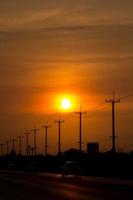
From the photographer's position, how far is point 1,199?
1439 inches

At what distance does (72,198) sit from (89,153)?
12026 cm

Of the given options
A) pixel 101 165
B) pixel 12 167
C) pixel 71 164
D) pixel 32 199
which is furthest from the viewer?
pixel 12 167

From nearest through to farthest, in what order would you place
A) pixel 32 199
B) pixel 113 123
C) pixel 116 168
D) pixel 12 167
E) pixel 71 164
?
1. pixel 32 199
2. pixel 71 164
3. pixel 113 123
4. pixel 116 168
5. pixel 12 167

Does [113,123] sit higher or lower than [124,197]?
higher

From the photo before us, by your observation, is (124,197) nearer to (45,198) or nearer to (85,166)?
(45,198)

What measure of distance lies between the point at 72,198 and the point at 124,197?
2.96 meters

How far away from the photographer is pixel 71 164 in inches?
3233

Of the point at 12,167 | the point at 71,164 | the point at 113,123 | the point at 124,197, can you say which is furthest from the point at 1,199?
the point at 12,167

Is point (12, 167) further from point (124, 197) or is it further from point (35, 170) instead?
point (124, 197)

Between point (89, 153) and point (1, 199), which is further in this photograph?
point (89, 153)

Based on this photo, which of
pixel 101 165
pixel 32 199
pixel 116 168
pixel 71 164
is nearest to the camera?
pixel 32 199

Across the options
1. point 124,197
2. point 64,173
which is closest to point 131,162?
point 64,173

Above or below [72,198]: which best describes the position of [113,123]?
above

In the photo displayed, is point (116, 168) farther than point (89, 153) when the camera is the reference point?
No
